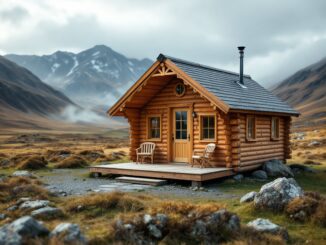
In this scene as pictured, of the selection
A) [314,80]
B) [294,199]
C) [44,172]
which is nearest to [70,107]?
[314,80]

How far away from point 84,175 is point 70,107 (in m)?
174

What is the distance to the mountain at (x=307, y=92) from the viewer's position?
12977 cm

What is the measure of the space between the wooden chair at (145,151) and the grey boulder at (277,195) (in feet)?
32.5

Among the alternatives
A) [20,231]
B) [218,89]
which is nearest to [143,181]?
[218,89]

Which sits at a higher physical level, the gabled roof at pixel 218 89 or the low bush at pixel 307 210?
the gabled roof at pixel 218 89

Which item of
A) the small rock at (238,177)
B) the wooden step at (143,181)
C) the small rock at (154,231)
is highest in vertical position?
the small rock at (154,231)

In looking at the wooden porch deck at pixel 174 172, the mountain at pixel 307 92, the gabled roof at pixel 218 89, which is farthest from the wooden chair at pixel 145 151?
the mountain at pixel 307 92

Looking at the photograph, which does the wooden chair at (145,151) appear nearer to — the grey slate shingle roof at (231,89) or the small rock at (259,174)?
the grey slate shingle roof at (231,89)

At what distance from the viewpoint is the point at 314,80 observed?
16912 centimetres

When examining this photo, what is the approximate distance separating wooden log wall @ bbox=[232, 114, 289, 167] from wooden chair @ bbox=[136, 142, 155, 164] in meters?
4.33

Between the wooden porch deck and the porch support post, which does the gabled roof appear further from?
the porch support post

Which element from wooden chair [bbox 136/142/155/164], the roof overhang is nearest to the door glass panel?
wooden chair [bbox 136/142/155/164]

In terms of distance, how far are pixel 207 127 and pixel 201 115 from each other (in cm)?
59

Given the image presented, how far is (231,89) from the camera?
19.0 metres
